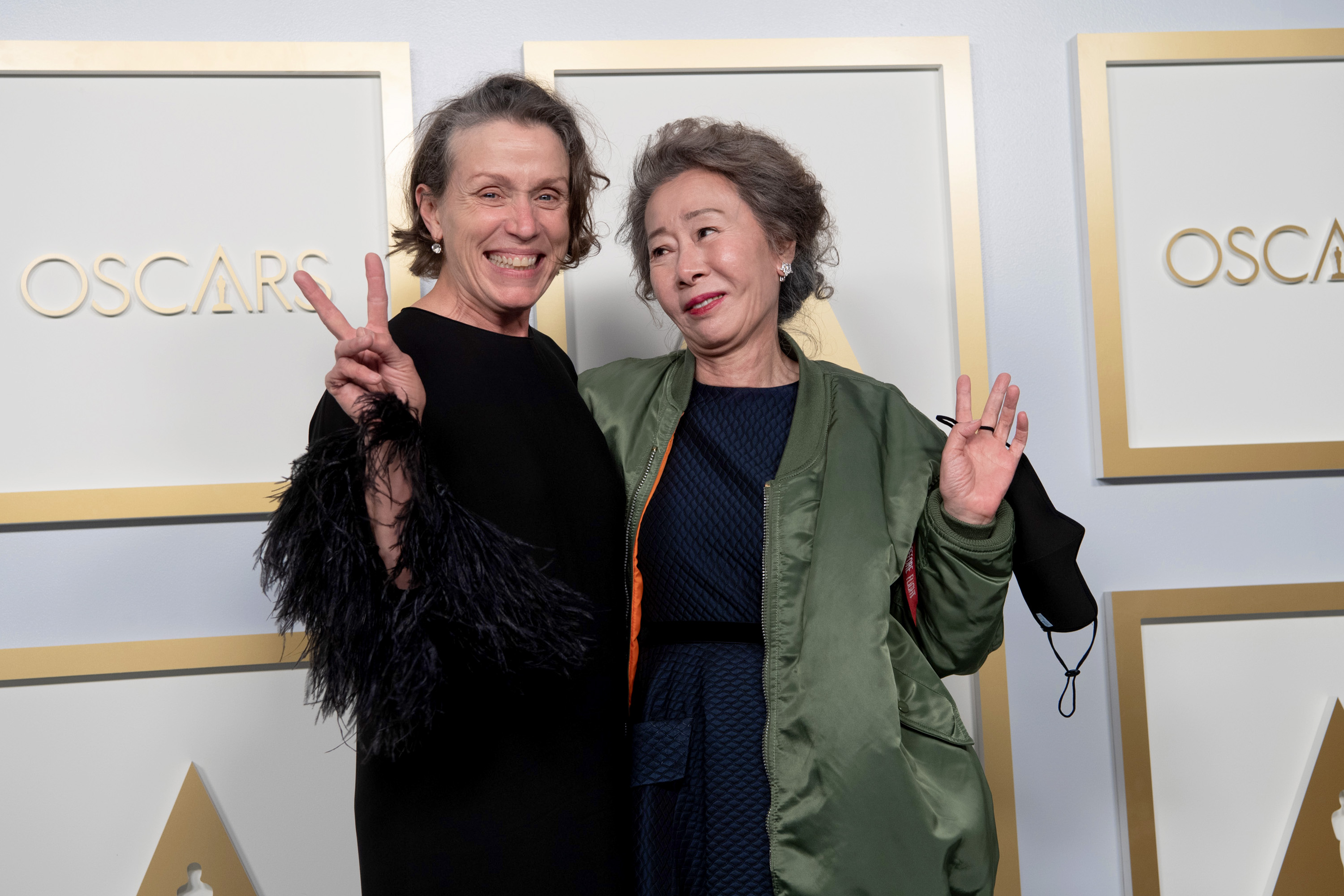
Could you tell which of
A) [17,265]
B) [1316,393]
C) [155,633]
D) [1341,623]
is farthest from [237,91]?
[1341,623]

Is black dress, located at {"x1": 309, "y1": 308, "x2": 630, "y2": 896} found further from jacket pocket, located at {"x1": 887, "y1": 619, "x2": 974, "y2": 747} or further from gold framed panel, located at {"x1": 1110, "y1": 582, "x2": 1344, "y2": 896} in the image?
gold framed panel, located at {"x1": 1110, "y1": 582, "x2": 1344, "y2": 896}

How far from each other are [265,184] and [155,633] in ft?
3.15

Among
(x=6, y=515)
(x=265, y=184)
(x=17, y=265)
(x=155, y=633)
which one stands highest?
(x=265, y=184)

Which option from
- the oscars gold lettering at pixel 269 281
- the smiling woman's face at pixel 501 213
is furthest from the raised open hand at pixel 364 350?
the oscars gold lettering at pixel 269 281

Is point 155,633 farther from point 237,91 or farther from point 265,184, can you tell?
point 237,91

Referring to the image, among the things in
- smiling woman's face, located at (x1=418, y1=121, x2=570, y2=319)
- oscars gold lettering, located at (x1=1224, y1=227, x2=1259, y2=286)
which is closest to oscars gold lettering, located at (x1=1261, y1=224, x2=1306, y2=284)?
oscars gold lettering, located at (x1=1224, y1=227, x2=1259, y2=286)

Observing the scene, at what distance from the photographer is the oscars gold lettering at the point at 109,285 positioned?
1.94 m

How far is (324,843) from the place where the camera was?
1952 mm

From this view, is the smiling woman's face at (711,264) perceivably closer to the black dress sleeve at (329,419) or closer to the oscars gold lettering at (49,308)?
the black dress sleeve at (329,419)

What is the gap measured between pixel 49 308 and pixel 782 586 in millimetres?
1636

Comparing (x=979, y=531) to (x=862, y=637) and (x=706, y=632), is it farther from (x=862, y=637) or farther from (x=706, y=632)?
(x=706, y=632)

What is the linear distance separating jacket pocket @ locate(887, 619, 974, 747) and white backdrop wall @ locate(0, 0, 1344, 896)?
2.81ft

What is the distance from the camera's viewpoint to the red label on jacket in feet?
4.51

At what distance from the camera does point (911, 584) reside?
1.38 meters
